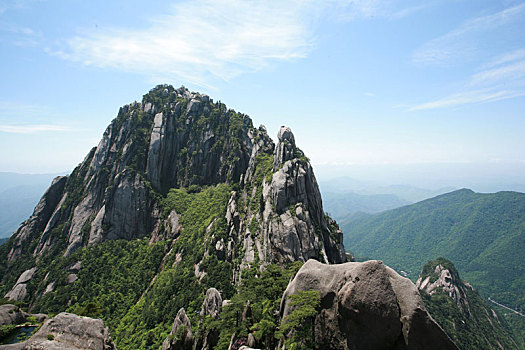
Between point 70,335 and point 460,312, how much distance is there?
139 metres

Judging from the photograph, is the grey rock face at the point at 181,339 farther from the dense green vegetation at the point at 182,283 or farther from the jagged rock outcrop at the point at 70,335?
the dense green vegetation at the point at 182,283

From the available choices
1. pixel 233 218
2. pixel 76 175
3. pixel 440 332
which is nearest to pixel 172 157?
pixel 76 175

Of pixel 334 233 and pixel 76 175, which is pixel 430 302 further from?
pixel 76 175

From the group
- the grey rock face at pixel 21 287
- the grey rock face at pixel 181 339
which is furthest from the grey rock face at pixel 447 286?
the grey rock face at pixel 21 287

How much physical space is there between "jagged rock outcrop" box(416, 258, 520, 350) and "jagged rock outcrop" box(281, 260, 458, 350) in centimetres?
10515

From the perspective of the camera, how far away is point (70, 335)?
2012cm

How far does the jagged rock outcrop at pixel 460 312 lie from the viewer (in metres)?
96.5

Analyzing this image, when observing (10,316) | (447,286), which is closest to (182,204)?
(10,316)

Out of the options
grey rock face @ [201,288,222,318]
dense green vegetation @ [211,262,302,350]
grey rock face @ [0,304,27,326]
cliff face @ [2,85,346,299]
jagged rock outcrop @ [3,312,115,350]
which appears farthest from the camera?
cliff face @ [2,85,346,299]

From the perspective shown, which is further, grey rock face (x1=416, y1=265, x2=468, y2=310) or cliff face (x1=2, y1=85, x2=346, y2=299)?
grey rock face (x1=416, y1=265, x2=468, y2=310)

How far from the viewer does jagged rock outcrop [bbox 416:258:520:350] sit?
9650 centimetres

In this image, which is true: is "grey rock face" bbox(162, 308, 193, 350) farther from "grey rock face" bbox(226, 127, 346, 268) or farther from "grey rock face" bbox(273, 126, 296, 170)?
"grey rock face" bbox(273, 126, 296, 170)

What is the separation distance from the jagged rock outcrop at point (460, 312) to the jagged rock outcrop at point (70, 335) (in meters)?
115

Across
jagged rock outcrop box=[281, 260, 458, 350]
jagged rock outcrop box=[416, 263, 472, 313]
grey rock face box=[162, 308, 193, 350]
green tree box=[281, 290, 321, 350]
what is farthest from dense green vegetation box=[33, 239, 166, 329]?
jagged rock outcrop box=[416, 263, 472, 313]
